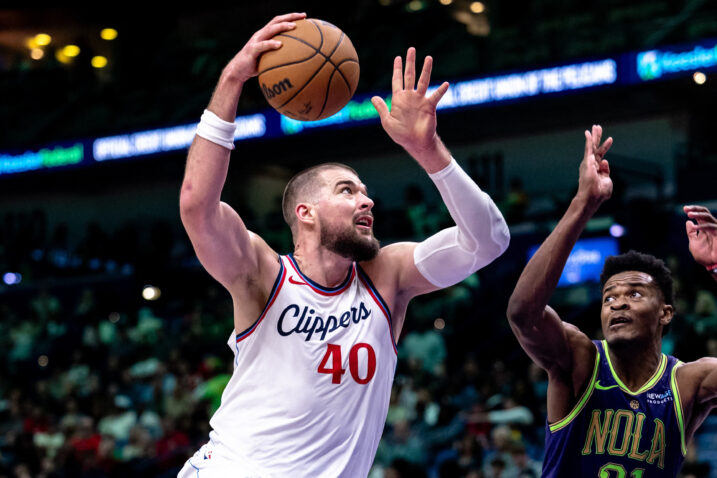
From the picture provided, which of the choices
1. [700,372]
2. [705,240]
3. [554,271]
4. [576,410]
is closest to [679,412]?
[700,372]

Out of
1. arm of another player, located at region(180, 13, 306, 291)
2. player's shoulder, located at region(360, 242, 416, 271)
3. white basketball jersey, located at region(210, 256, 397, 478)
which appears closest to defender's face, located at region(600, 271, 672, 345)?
player's shoulder, located at region(360, 242, 416, 271)

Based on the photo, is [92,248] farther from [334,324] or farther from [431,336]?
[334,324]

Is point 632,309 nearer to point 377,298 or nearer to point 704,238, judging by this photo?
point 704,238

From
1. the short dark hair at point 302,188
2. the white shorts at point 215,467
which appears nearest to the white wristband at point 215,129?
the short dark hair at point 302,188

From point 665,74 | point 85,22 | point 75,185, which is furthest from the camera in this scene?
point 85,22

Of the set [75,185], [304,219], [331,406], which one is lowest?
[331,406]

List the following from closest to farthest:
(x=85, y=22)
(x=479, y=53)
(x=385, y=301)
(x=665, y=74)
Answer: (x=385, y=301), (x=665, y=74), (x=479, y=53), (x=85, y=22)

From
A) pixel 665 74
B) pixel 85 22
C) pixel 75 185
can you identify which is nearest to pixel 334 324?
pixel 665 74

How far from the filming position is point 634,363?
14.4 feet

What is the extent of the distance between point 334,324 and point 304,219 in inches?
19.8

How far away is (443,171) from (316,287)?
75 centimetres

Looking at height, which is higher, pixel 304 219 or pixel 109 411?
pixel 304 219

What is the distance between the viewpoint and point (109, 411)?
534 inches

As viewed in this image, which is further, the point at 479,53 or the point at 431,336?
the point at 479,53
